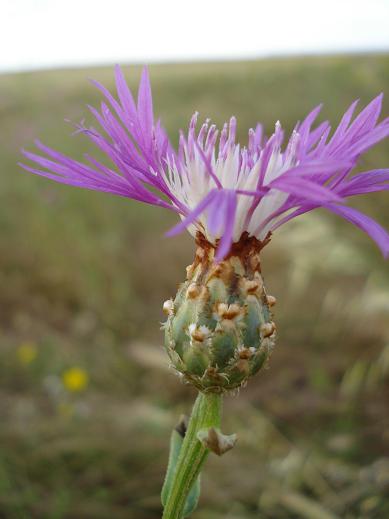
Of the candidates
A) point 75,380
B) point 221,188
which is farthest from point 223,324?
point 75,380

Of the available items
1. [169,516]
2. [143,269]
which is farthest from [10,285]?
[169,516]

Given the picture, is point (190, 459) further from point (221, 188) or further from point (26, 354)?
point (26, 354)

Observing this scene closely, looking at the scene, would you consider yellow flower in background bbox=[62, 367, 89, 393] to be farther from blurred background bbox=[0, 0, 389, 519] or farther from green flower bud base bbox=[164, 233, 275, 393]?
green flower bud base bbox=[164, 233, 275, 393]

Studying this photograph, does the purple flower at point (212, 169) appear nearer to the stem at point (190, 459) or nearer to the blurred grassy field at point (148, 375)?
the blurred grassy field at point (148, 375)

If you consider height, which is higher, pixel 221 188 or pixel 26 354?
pixel 26 354

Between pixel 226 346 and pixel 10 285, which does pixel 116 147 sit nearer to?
pixel 226 346
